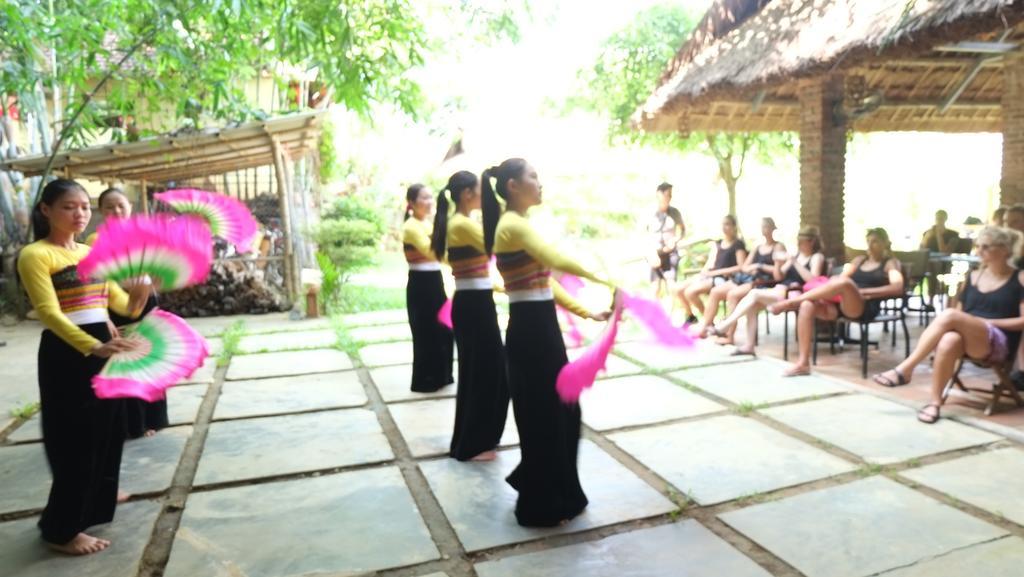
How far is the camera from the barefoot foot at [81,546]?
265 cm

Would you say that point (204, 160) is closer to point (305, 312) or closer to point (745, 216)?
point (305, 312)

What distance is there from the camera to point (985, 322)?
4000 millimetres

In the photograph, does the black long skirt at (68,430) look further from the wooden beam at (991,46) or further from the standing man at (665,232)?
the wooden beam at (991,46)

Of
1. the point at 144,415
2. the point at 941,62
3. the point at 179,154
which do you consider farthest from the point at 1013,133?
the point at 179,154

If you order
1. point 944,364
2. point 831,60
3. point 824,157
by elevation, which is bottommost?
point 944,364

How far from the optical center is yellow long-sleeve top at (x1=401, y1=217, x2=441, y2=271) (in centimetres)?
459

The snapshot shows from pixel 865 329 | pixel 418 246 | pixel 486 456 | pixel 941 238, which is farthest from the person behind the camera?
pixel 941 238

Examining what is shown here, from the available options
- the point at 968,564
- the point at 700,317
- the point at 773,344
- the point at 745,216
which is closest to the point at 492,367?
the point at 968,564

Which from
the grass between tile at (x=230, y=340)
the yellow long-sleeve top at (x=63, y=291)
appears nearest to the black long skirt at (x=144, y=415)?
the yellow long-sleeve top at (x=63, y=291)

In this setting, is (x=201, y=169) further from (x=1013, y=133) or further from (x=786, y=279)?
(x=1013, y=133)

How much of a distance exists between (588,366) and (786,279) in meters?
3.90

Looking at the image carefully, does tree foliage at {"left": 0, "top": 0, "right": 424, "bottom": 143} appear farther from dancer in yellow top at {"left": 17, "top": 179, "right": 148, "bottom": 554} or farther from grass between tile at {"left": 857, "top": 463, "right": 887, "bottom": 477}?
grass between tile at {"left": 857, "top": 463, "right": 887, "bottom": 477}

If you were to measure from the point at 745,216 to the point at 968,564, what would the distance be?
59.8ft

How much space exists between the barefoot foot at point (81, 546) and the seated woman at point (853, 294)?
168 inches
